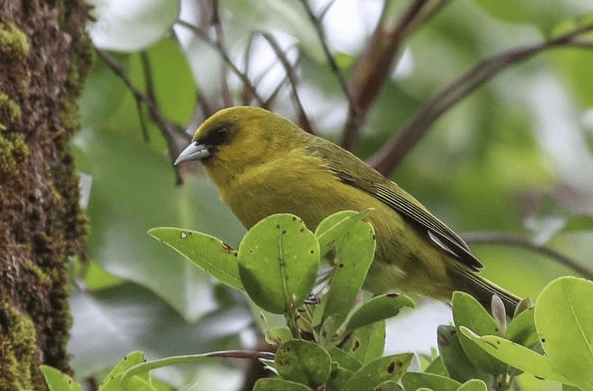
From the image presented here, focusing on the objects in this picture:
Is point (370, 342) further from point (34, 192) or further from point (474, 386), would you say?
point (34, 192)

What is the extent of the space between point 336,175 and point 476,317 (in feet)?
6.22

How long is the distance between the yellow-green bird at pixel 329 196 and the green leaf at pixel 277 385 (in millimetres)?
1584

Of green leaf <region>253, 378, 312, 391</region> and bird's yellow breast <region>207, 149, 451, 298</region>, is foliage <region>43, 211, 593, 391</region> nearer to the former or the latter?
green leaf <region>253, 378, 312, 391</region>

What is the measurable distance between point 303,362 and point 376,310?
0.19 meters

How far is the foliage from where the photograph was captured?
4.99ft

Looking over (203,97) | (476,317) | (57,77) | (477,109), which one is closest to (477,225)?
(477,109)

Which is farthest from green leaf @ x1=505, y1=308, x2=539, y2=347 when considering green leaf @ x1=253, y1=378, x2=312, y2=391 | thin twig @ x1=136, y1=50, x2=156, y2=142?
thin twig @ x1=136, y1=50, x2=156, y2=142

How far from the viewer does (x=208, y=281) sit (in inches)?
123

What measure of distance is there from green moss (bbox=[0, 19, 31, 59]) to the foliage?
935 millimetres

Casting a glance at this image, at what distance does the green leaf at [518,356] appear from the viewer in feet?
4.97

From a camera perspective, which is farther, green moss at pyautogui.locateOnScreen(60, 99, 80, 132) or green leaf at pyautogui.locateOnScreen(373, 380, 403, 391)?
green moss at pyautogui.locateOnScreen(60, 99, 80, 132)

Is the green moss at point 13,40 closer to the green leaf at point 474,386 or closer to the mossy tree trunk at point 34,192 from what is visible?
the mossy tree trunk at point 34,192

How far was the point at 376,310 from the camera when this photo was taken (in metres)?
Result: 1.72

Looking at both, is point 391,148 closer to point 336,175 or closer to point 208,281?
point 336,175
